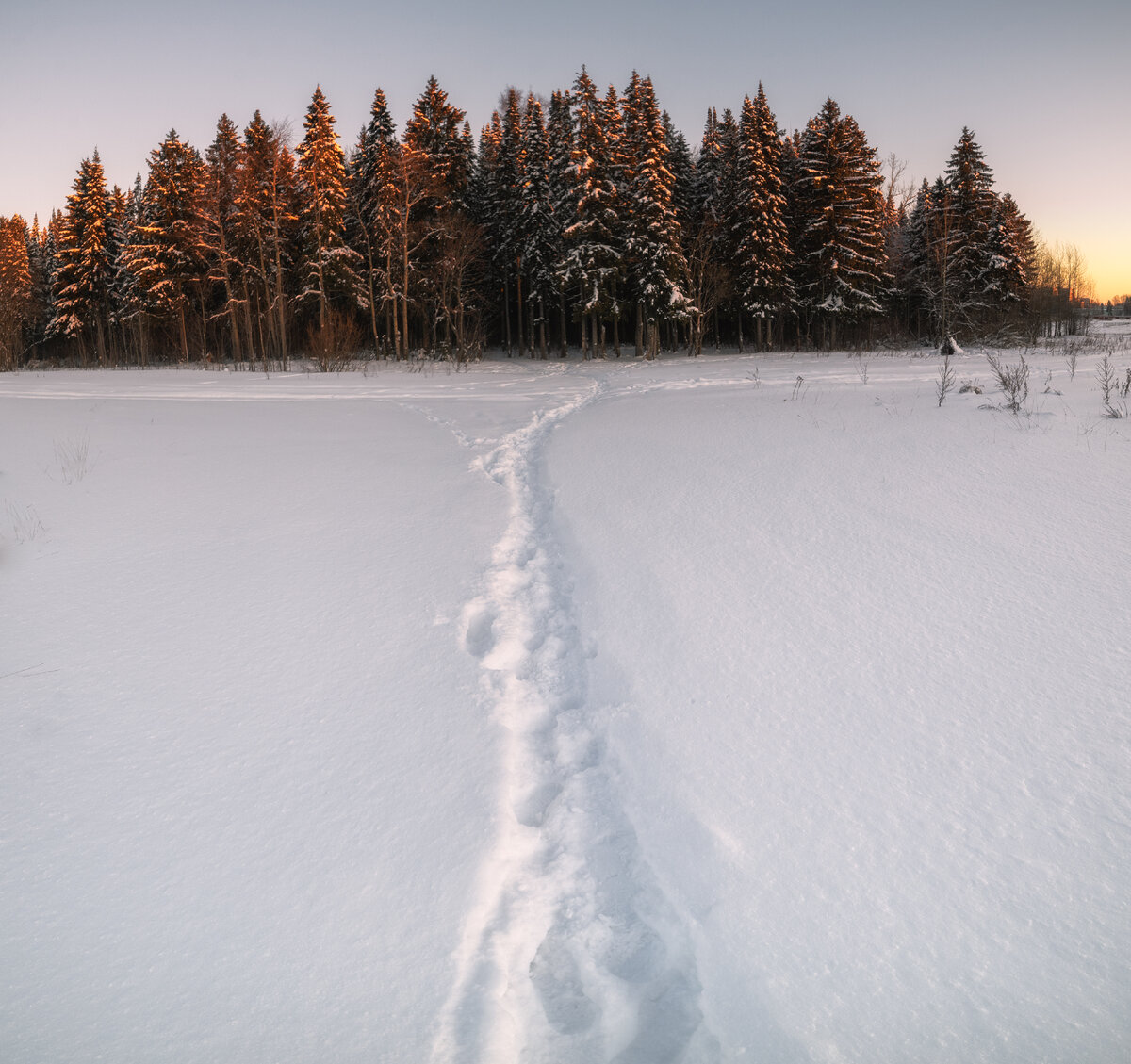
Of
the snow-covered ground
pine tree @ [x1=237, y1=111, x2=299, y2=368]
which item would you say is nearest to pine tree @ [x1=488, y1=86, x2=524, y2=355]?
pine tree @ [x1=237, y1=111, x2=299, y2=368]

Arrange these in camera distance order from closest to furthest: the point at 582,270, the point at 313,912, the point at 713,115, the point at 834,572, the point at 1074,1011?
the point at 1074,1011
the point at 313,912
the point at 834,572
the point at 582,270
the point at 713,115

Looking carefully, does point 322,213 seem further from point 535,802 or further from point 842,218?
point 535,802

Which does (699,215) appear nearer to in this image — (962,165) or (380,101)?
(962,165)

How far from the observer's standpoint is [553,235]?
101 feet

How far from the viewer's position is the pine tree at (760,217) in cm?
2867

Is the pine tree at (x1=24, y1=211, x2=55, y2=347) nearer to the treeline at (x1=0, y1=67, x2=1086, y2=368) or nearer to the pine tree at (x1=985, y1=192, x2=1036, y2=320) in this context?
the treeline at (x1=0, y1=67, x2=1086, y2=368)

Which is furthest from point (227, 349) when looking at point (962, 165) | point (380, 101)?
point (962, 165)

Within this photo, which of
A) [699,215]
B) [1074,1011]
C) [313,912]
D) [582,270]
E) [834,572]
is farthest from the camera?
[699,215]

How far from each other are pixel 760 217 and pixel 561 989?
32480 millimetres

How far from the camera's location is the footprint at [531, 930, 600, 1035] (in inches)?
57.4

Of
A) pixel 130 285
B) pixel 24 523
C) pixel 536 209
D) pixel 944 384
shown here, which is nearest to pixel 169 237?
pixel 130 285

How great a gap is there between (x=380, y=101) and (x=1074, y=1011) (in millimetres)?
34647

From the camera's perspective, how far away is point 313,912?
1.65 metres

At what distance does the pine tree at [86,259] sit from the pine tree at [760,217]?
3389 cm
